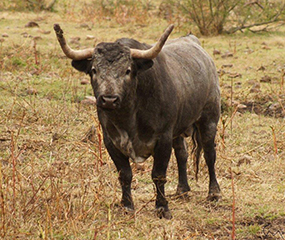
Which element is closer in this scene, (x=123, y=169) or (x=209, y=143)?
(x=123, y=169)

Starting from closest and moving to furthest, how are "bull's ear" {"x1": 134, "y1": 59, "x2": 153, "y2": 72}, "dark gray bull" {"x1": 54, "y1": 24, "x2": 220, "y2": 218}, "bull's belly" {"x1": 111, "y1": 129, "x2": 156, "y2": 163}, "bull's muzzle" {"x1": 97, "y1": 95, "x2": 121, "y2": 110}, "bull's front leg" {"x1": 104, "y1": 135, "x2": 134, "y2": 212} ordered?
1. "bull's muzzle" {"x1": 97, "y1": 95, "x2": 121, "y2": 110}
2. "dark gray bull" {"x1": 54, "y1": 24, "x2": 220, "y2": 218}
3. "bull's ear" {"x1": 134, "y1": 59, "x2": 153, "y2": 72}
4. "bull's belly" {"x1": 111, "y1": 129, "x2": 156, "y2": 163}
5. "bull's front leg" {"x1": 104, "y1": 135, "x2": 134, "y2": 212}

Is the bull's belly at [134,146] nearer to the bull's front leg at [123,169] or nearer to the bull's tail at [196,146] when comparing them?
the bull's front leg at [123,169]

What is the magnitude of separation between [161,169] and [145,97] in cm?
65

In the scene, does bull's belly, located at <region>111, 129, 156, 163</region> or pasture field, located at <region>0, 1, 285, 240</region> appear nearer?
pasture field, located at <region>0, 1, 285, 240</region>

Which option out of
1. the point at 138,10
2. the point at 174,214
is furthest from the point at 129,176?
the point at 138,10

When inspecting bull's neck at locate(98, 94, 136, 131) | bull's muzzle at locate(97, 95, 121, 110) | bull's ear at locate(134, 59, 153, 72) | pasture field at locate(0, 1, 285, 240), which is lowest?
pasture field at locate(0, 1, 285, 240)

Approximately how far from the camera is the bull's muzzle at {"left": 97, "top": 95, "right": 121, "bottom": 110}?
12.9 feet

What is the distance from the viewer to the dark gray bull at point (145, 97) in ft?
13.6

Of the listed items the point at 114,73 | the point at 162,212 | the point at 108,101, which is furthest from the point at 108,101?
the point at 162,212

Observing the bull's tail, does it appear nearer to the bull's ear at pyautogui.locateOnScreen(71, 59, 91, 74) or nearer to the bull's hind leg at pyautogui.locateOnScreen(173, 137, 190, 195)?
the bull's hind leg at pyautogui.locateOnScreen(173, 137, 190, 195)

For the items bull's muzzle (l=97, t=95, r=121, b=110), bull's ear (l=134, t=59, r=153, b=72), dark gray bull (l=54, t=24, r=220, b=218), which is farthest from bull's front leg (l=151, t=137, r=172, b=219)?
bull's muzzle (l=97, t=95, r=121, b=110)

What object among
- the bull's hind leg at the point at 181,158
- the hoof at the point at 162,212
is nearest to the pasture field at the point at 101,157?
the hoof at the point at 162,212

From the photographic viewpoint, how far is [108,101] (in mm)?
3920

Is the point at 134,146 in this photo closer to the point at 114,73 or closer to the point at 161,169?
the point at 161,169
